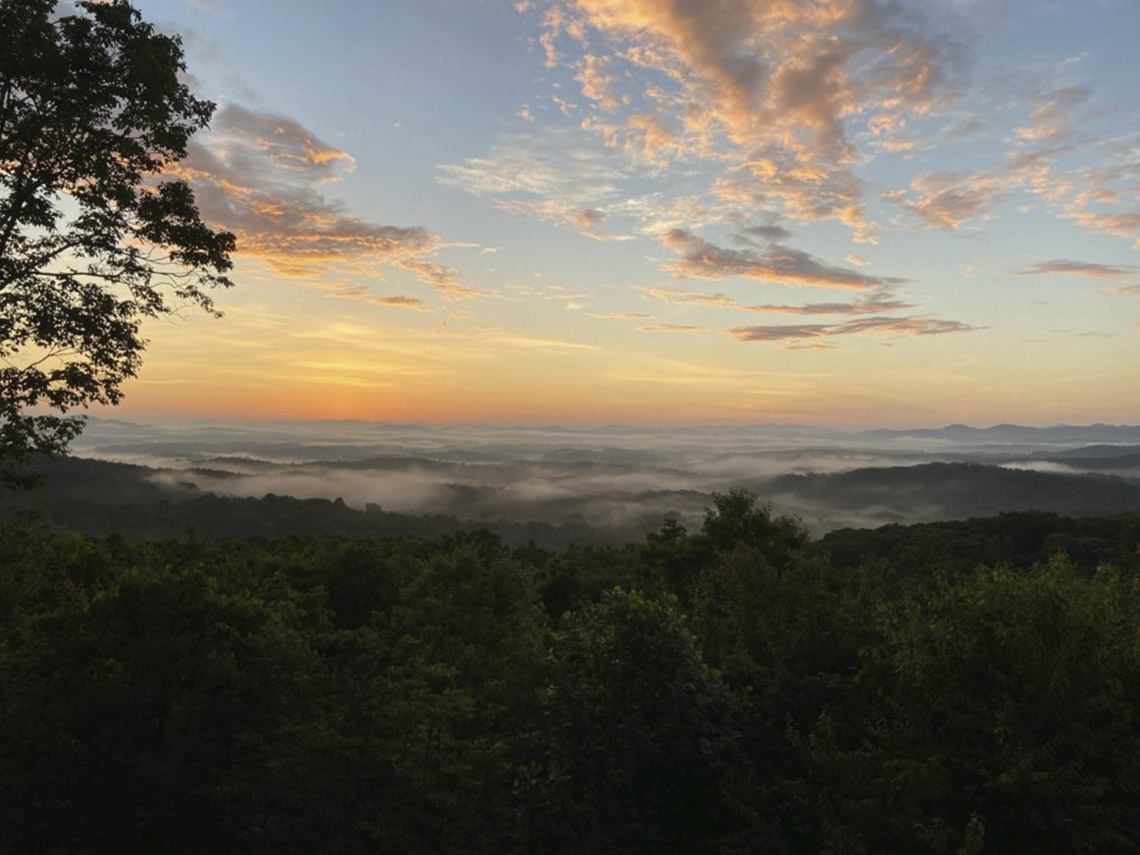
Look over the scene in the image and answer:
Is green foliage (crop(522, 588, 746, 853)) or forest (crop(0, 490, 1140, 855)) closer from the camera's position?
forest (crop(0, 490, 1140, 855))

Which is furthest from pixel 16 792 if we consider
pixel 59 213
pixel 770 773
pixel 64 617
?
pixel 770 773

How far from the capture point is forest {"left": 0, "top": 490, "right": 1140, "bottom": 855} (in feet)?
36.2

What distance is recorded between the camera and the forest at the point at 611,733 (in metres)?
11.0

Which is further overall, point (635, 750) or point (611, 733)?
point (611, 733)

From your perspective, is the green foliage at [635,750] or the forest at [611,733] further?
A: the green foliage at [635,750]

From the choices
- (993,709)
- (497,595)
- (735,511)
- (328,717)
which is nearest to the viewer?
(993,709)

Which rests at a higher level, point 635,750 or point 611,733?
point 611,733

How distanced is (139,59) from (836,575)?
114ft

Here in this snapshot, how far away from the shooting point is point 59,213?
14.6 meters

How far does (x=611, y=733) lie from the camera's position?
1281 centimetres

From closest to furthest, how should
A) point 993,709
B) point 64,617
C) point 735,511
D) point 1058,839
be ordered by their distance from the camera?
1. point 1058,839
2. point 993,709
3. point 64,617
4. point 735,511

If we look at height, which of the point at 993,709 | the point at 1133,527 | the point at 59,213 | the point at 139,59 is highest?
the point at 139,59

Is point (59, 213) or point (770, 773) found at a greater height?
point (59, 213)

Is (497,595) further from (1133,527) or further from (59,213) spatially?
(1133,527)
